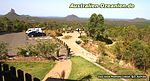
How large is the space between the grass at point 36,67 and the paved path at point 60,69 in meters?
0.38

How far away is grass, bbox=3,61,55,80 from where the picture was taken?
1563cm

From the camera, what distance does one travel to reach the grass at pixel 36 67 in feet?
51.3

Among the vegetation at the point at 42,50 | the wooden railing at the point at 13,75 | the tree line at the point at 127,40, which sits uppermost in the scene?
the wooden railing at the point at 13,75

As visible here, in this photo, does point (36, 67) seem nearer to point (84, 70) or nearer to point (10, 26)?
point (84, 70)

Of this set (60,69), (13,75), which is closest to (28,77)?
(13,75)

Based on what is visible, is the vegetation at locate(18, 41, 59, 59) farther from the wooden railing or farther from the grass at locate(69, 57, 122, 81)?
the wooden railing

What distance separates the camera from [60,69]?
16.3 meters

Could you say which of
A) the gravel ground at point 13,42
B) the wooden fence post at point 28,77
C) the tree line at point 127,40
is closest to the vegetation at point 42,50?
the gravel ground at point 13,42

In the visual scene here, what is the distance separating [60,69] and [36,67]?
188 centimetres

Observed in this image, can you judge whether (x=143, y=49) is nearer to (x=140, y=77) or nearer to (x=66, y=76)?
(x=140, y=77)

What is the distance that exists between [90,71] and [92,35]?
21236 mm

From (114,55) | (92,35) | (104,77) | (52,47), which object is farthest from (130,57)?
(92,35)

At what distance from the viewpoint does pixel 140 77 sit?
14.4 m

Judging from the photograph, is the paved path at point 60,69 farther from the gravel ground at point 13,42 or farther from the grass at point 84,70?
the gravel ground at point 13,42
